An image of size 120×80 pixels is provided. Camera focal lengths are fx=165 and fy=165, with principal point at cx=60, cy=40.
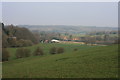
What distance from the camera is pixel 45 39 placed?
295 feet

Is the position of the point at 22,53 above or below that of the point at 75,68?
below

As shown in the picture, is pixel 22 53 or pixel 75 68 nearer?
pixel 75 68

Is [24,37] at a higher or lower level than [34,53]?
higher

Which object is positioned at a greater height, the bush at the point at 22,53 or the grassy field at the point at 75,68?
the grassy field at the point at 75,68

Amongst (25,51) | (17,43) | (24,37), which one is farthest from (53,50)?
(24,37)

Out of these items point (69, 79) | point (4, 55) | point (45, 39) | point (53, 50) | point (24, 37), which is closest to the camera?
point (69, 79)

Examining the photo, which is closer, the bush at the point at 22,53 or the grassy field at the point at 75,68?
the grassy field at the point at 75,68

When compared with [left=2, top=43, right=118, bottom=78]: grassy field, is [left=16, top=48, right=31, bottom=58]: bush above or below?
below

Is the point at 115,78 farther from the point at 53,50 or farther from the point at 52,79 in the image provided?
the point at 53,50

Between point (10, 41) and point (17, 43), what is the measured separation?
Answer: 3023mm

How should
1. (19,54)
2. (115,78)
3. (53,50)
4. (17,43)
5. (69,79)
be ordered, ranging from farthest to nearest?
(17,43), (53,50), (19,54), (69,79), (115,78)

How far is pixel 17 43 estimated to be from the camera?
6084cm

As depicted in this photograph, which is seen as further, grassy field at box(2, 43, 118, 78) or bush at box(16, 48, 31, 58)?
bush at box(16, 48, 31, 58)

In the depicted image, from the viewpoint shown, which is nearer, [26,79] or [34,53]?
[26,79]
